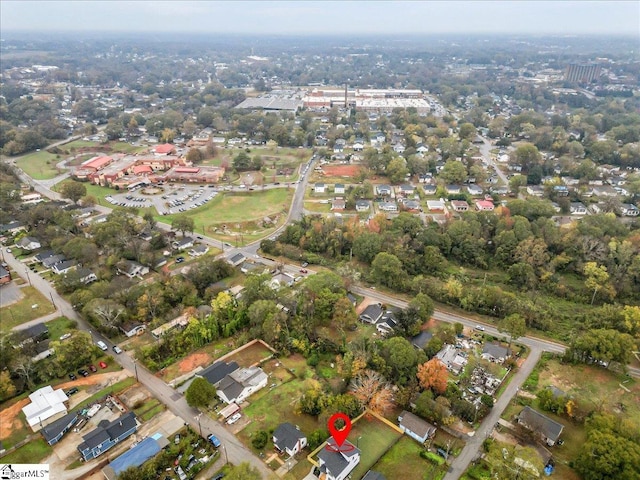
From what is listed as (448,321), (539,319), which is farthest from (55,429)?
(539,319)

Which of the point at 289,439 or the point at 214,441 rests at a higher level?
the point at 289,439

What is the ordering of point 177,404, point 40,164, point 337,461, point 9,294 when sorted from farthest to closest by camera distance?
point 40,164 < point 9,294 < point 177,404 < point 337,461

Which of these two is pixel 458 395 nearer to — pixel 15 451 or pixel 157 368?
pixel 157 368

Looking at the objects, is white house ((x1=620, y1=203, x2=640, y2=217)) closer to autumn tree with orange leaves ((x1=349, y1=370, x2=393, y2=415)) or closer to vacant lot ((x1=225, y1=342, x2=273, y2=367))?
autumn tree with orange leaves ((x1=349, y1=370, x2=393, y2=415))

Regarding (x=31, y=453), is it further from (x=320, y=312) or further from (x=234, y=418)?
(x=320, y=312)

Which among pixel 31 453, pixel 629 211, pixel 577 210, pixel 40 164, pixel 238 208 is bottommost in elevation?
pixel 31 453

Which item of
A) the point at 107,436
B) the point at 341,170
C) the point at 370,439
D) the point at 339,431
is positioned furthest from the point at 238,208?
the point at 370,439
